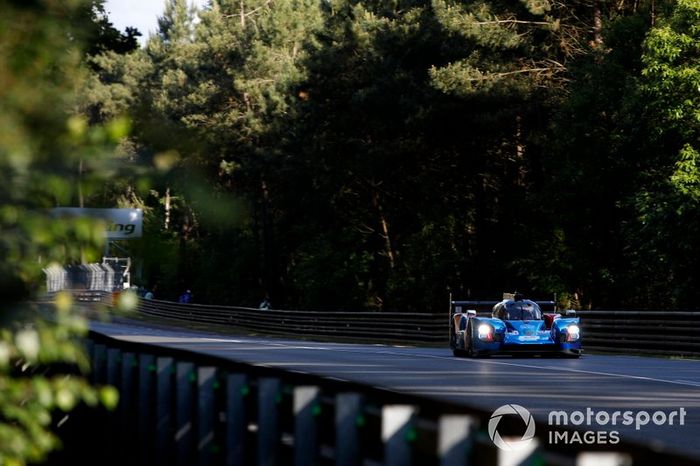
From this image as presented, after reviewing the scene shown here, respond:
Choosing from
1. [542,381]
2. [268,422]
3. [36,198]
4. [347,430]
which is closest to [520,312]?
[542,381]

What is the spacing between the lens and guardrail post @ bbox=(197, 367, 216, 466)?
6309mm

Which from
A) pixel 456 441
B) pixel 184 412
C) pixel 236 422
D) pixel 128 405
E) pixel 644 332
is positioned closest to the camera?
pixel 456 441

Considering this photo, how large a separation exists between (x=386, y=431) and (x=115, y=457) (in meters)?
4.05

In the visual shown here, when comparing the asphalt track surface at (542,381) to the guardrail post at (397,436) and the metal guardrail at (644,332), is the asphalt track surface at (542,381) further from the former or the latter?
the guardrail post at (397,436)

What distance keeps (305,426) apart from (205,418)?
130cm

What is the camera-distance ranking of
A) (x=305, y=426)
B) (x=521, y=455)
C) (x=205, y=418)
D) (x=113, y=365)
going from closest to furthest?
(x=521, y=455), (x=305, y=426), (x=205, y=418), (x=113, y=365)

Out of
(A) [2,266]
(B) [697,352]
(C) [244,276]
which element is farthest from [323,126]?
(A) [2,266]

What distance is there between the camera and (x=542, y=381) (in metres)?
19.9

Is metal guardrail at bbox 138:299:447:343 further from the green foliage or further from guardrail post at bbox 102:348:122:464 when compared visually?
the green foliage

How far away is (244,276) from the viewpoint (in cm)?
9069

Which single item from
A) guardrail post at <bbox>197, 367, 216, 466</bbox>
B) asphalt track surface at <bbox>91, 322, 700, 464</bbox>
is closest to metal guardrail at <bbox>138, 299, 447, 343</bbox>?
asphalt track surface at <bbox>91, 322, 700, 464</bbox>

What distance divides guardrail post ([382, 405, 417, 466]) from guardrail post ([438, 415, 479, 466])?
332 millimetres

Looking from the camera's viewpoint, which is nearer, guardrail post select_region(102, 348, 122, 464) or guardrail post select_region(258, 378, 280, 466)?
guardrail post select_region(258, 378, 280, 466)

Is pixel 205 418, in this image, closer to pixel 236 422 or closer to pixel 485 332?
pixel 236 422
